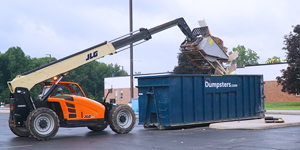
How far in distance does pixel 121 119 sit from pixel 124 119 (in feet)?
0.50

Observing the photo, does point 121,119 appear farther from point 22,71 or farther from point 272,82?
point 22,71

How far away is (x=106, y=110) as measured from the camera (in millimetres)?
13398

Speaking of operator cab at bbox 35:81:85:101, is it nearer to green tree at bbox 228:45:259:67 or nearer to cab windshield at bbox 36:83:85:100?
cab windshield at bbox 36:83:85:100

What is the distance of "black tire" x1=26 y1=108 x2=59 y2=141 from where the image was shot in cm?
1084

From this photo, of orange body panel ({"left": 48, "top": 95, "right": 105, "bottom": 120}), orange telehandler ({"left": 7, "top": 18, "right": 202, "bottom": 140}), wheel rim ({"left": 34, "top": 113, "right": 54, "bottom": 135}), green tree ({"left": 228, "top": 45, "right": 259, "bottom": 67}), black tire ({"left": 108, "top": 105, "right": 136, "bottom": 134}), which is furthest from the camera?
green tree ({"left": 228, "top": 45, "right": 259, "bottom": 67})

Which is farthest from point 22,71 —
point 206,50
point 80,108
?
point 80,108

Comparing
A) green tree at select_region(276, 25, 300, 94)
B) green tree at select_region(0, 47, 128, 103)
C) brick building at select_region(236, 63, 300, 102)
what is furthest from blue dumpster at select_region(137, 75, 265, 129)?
green tree at select_region(0, 47, 128, 103)

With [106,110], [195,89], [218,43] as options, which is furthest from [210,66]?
[106,110]

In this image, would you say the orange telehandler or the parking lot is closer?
the parking lot

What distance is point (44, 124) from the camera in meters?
11.1

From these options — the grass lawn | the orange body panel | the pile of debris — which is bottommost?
the grass lawn

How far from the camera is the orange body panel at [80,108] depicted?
39.3ft

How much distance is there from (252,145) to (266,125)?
15.6 feet

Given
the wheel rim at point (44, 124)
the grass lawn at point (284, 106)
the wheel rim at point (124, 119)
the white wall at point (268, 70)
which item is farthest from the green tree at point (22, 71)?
the wheel rim at point (44, 124)
